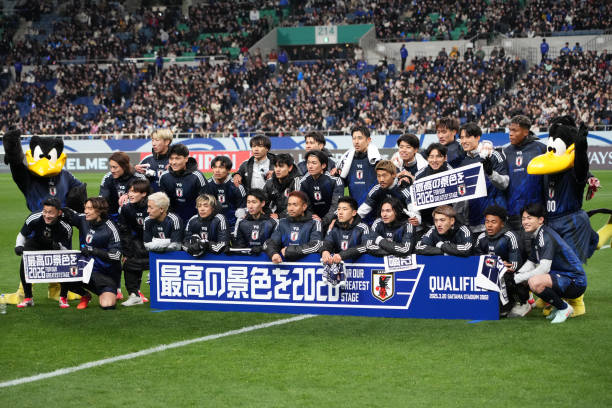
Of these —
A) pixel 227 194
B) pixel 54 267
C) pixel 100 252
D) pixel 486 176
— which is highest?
pixel 486 176

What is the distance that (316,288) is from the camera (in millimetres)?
8727

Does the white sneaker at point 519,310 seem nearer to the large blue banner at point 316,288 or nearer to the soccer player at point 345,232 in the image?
the large blue banner at point 316,288

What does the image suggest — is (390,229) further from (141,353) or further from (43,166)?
(43,166)

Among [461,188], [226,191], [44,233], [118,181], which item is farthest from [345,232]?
[44,233]

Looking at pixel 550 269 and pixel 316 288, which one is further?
pixel 316 288

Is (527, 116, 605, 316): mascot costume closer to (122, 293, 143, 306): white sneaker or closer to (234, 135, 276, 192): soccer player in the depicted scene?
(234, 135, 276, 192): soccer player

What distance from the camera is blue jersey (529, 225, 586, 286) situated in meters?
8.20

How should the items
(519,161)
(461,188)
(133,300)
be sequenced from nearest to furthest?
(461,188), (519,161), (133,300)

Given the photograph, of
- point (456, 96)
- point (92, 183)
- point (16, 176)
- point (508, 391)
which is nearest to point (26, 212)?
point (92, 183)

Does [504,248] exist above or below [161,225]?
below

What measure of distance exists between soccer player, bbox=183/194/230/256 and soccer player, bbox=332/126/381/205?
1513 millimetres

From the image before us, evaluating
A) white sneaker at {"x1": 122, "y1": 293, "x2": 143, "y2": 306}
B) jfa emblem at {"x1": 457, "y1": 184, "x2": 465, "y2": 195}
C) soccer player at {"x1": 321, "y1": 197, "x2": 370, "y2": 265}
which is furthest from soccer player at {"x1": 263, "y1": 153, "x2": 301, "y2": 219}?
jfa emblem at {"x1": 457, "y1": 184, "x2": 465, "y2": 195}

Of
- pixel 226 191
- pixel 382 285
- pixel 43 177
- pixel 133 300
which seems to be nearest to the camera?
pixel 382 285

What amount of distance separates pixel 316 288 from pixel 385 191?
145 centimetres
